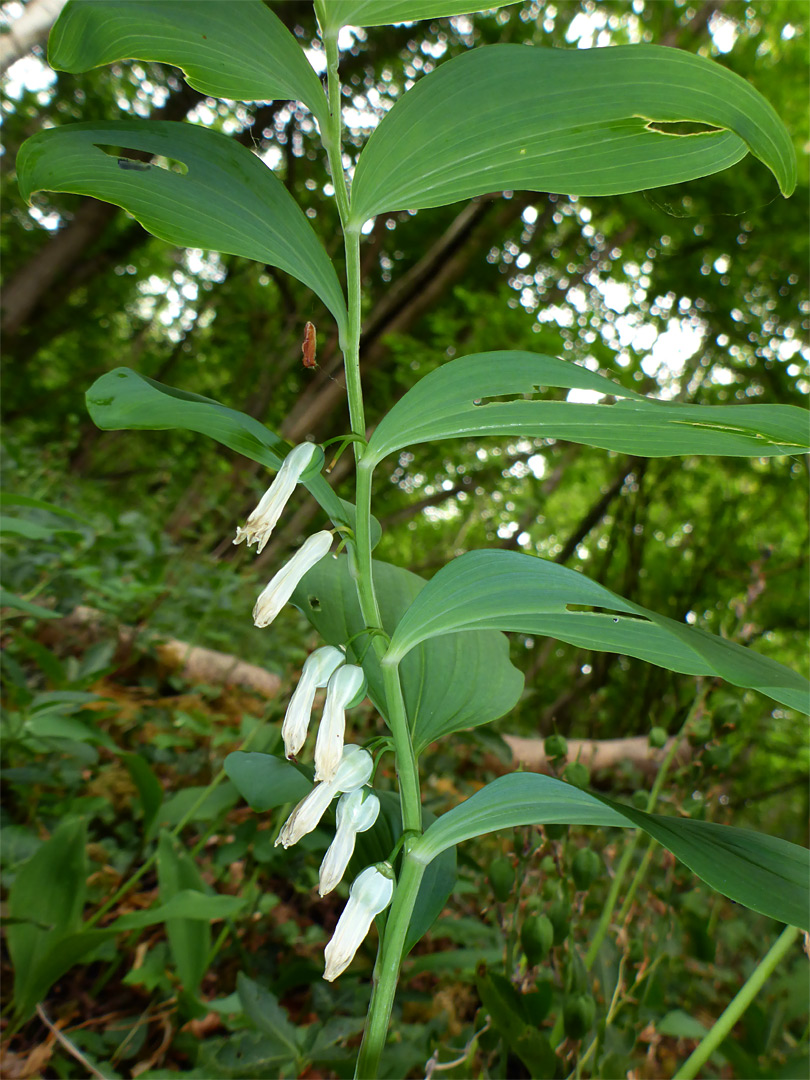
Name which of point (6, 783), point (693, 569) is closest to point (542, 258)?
point (693, 569)

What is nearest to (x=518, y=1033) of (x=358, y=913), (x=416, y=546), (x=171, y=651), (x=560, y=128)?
(x=358, y=913)

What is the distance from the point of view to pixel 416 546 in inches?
295

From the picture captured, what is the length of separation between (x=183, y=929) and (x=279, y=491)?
74 centimetres

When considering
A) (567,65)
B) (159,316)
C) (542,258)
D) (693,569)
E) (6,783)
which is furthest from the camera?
(159,316)

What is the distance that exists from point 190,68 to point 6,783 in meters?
1.35

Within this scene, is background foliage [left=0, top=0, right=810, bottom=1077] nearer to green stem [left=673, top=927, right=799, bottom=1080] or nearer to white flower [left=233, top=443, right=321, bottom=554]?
green stem [left=673, top=927, right=799, bottom=1080]

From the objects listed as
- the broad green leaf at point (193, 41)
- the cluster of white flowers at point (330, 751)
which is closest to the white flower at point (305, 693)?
the cluster of white flowers at point (330, 751)

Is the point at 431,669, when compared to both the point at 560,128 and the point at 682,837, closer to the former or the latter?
the point at 682,837

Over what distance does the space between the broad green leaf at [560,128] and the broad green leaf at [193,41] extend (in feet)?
0.26

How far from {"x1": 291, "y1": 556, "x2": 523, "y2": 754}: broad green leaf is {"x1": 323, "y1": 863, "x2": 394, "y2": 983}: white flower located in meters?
0.13

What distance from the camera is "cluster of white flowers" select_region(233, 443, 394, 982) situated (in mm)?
447

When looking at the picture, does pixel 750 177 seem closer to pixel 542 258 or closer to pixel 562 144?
pixel 542 258

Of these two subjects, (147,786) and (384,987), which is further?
(147,786)

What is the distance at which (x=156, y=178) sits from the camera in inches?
18.8
